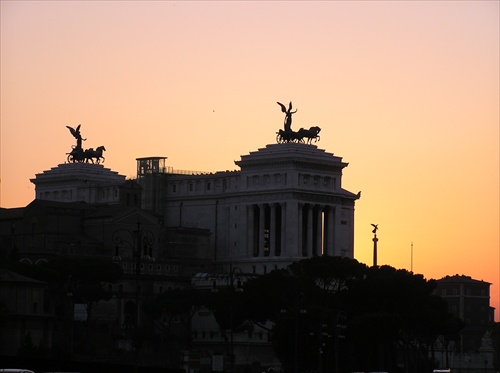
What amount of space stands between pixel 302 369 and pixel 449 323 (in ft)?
93.6

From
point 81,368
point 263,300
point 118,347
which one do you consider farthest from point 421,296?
point 81,368

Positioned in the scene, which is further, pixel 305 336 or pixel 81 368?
pixel 305 336

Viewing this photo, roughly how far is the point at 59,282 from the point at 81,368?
79194 millimetres

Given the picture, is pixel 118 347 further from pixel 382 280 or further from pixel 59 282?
pixel 382 280

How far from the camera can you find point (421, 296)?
183 m

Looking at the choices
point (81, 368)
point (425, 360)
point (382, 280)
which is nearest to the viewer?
point (81, 368)

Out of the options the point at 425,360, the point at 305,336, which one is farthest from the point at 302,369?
the point at 425,360

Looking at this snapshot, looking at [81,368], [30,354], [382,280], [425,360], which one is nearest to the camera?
[81,368]

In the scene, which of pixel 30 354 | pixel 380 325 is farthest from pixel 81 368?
pixel 380 325

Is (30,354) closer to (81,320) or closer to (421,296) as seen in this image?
(81,320)

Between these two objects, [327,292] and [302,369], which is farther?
[327,292]

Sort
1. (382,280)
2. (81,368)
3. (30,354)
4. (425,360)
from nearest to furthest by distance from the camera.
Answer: (81,368)
(30,354)
(382,280)
(425,360)

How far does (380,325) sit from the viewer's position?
560 ft

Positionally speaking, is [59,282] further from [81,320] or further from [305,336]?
[305,336]
